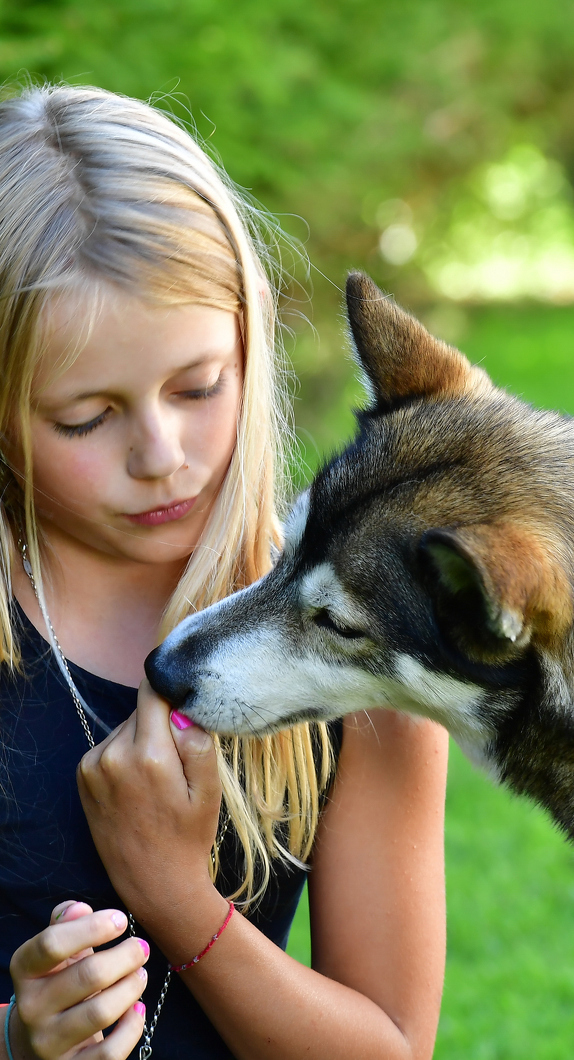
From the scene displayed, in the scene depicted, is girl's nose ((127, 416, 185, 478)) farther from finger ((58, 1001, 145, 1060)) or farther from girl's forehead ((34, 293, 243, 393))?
finger ((58, 1001, 145, 1060))

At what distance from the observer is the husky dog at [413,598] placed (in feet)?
6.94

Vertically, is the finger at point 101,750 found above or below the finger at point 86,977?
above

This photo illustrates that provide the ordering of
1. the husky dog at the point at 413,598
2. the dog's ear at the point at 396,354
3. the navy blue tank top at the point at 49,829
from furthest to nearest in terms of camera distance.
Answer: the dog's ear at the point at 396,354 → the navy blue tank top at the point at 49,829 → the husky dog at the point at 413,598

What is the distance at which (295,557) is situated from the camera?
2486 mm

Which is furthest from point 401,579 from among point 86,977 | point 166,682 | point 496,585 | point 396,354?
point 86,977

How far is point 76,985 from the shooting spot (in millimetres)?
1780

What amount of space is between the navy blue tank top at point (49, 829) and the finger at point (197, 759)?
335mm

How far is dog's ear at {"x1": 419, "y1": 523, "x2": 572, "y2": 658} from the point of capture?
5.84 feet

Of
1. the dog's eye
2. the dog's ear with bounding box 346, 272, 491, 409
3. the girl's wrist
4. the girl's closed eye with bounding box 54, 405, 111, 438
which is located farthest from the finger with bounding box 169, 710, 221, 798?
the dog's ear with bounding box 346, 272, 491, 409

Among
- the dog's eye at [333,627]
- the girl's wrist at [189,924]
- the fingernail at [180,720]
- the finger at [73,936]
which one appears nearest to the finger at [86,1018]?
the finger at [73,936]

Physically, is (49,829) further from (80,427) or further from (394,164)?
(394,164)

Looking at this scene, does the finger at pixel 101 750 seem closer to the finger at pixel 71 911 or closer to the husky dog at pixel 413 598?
the husky dog at pixel 413 598

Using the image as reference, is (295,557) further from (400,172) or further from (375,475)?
(400,172)

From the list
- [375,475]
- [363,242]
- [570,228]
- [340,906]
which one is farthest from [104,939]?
[570,228]
